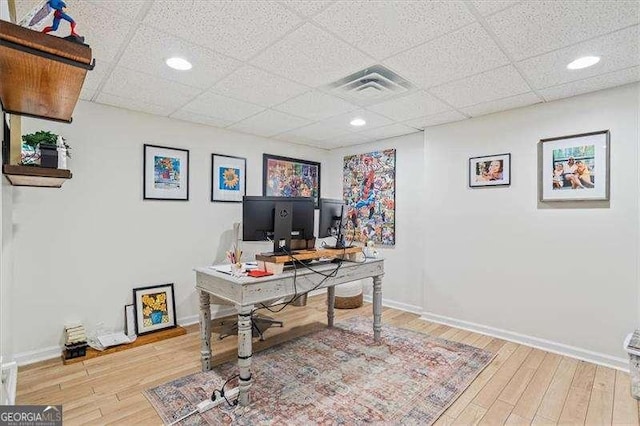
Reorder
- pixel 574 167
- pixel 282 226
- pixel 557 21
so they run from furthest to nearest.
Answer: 1. pixel 574 167
2. pixel 282 226
3. pixel 557 21

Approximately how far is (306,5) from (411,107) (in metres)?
1.82

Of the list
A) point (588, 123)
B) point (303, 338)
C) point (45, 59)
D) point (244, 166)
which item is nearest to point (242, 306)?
point (303, 338)

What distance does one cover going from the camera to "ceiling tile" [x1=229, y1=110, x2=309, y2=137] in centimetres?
348

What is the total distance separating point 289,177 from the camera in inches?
186

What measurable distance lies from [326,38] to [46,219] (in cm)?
279

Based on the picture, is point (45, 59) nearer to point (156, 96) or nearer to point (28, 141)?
point (28, 141)

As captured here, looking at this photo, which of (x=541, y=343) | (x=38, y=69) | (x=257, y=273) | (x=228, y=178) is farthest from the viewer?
(x=228, y=178)

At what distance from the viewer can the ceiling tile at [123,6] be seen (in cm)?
163

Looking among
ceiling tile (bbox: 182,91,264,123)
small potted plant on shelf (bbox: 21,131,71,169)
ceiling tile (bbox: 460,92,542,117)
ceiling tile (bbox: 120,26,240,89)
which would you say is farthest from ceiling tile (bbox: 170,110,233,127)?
ceiling tile (bbox: 460,92,542,117)

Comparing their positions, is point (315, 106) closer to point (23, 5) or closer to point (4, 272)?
point (23, 5)

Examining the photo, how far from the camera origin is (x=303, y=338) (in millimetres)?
3268

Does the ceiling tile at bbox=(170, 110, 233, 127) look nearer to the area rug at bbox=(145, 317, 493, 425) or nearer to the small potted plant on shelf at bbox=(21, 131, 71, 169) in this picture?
the small potted plant on shelf at bbox=(21, 131, 71, 169)

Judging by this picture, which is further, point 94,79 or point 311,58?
point 94,79

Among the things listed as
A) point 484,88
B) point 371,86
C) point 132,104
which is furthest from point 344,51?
point 132,104
